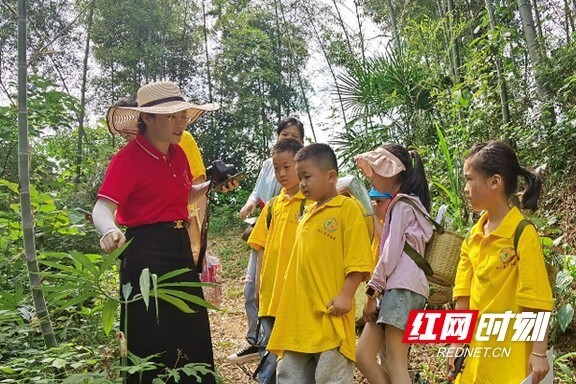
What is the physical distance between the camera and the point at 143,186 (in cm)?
219

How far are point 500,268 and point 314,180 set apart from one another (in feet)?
2.60

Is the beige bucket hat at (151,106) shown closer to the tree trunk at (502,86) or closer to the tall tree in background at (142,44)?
the tree trunk at (502,86)

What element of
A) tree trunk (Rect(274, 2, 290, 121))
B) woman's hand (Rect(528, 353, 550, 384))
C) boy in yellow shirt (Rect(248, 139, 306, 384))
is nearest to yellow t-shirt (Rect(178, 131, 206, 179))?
boy in yellow shirt (Rect(248, 139, 306, 384))

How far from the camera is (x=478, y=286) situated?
6.39ft

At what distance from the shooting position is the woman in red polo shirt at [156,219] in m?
2.13

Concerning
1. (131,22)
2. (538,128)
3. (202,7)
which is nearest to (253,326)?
(538,128)

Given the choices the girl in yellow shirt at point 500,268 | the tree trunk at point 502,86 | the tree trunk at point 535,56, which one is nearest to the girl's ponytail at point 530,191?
the girl in yellow shirt at point 500,268

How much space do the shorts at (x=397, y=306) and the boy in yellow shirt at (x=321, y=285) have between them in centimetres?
18

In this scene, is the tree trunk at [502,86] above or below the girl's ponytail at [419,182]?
above

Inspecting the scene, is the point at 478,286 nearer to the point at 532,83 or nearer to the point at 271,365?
the point at 271,365

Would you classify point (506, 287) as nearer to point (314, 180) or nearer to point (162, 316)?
point (314, 180)

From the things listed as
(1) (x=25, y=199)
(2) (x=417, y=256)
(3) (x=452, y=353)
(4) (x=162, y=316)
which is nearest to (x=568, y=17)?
(2) (x=417, y=256)

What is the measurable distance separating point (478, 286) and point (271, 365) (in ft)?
3.89

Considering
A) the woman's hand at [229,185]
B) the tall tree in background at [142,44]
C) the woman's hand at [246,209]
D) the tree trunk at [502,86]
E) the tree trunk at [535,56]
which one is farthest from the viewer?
the tall tree in background at [142,44]
